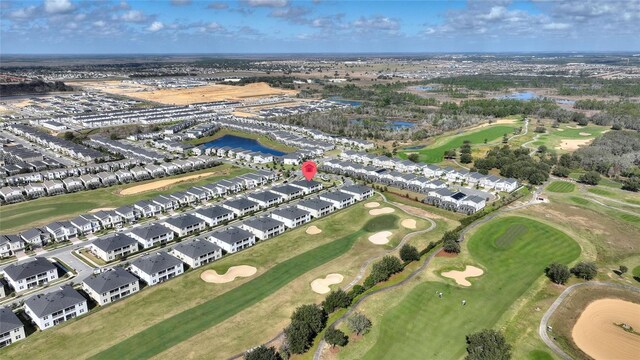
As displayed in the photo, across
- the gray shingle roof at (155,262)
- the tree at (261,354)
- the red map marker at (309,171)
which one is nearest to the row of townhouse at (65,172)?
the red map marker at (309,171)

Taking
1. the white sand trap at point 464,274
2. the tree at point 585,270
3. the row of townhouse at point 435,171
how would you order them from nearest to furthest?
the white sand trap at point 464,274
the tree at point 585,270
the row of townhouse at point 435,171

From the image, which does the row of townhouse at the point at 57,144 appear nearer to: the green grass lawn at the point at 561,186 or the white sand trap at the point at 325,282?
the white sand trap at the point at 325,282

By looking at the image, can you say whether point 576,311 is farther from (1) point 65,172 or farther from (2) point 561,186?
(1) point 65,172

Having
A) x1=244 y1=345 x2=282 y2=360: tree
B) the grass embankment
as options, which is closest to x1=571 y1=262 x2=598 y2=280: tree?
x1=244 y1=345 x2=282 y2=360: tree

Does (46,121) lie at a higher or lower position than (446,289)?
higher

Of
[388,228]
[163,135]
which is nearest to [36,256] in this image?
[388,228]

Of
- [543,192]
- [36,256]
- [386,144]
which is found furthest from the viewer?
[386,144]

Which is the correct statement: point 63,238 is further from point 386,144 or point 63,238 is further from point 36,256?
point 386,144

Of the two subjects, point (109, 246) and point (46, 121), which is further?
point (46, 121)
